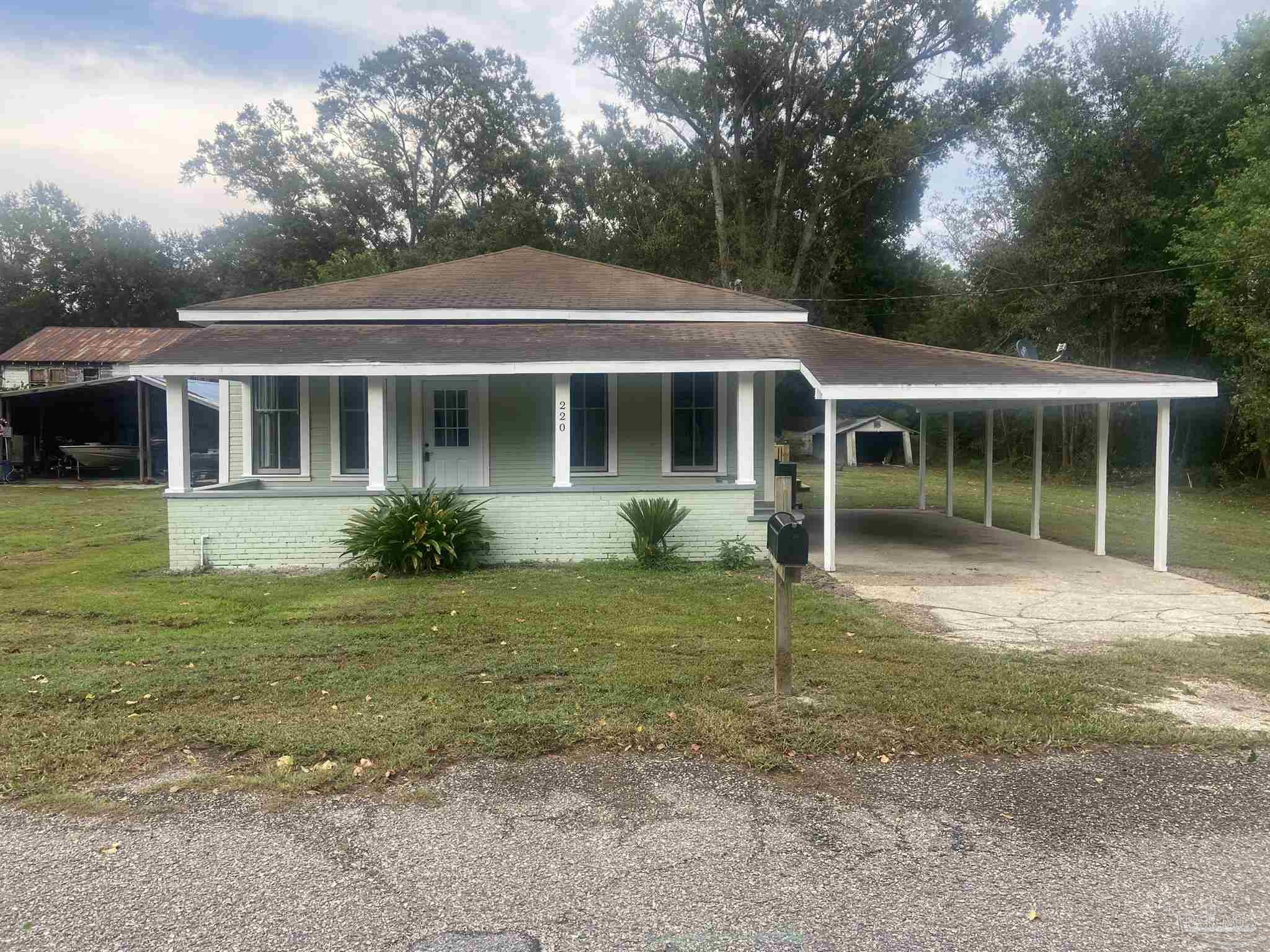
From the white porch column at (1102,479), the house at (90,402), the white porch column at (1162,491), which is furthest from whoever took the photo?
the house at (90,402)

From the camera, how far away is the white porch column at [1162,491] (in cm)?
1010

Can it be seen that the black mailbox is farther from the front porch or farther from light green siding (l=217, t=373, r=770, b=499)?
light green siding (l=217, t=373, r=770, b=499)

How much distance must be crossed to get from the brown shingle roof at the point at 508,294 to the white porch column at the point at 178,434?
2526 mm

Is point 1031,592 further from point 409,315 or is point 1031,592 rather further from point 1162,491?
point 409,315

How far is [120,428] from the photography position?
2892 centimetres

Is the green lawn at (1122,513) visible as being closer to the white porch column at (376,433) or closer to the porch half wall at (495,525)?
the porch half wall at (495,525)

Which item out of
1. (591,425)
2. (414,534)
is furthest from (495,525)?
(591,425)

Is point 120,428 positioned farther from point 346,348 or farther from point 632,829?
point 632,829

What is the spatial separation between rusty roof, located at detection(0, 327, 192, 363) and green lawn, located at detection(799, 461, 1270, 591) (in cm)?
2456

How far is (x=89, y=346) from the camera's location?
33.5m

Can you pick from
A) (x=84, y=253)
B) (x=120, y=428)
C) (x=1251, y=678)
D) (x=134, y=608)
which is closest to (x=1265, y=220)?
(x=1251, y=678)

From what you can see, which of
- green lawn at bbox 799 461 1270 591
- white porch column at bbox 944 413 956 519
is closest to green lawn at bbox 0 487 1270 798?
green lawn at bbox 799 461 1270 591

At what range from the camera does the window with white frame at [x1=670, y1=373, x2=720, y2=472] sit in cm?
1298

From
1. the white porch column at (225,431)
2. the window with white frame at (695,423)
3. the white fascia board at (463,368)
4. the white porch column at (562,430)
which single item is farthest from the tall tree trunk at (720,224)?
the white porch column at (562,430)
